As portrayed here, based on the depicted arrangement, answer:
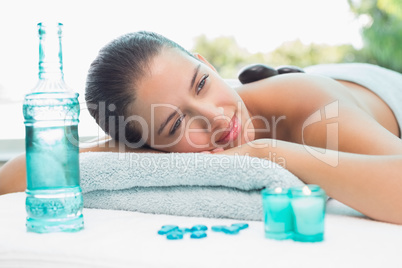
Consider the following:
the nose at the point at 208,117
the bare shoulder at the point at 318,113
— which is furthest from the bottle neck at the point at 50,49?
the bare shoulder at the point at 318,113

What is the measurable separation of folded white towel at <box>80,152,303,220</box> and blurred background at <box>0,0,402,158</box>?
984 millimetres

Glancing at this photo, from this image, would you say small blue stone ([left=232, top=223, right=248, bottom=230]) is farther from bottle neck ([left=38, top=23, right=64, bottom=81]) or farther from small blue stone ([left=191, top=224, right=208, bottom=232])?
bottle neck ([left=38, top=23, right=64, bottom=81])

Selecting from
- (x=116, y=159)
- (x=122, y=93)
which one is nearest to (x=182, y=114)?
(x=122, y=93)

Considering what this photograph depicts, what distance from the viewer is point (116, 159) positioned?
3.21 ft

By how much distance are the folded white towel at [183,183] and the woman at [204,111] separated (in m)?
0.11

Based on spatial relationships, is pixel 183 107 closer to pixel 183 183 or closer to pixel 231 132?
pixel 231 132

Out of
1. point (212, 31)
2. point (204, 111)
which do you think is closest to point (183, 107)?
point (204, 111)

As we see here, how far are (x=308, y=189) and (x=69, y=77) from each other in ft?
5.89

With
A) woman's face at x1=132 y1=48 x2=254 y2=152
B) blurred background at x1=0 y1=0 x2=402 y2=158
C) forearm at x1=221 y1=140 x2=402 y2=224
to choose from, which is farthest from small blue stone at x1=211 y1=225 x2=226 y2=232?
blurred background at x1=0 y1=0 x2=402 y2=158

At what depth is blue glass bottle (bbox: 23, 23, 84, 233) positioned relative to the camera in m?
0.74

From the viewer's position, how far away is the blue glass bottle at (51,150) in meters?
0.74

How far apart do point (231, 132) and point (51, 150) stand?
595 millimetres

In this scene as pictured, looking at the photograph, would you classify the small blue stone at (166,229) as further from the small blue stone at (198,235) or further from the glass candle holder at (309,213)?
the glass candle holder at (309,213)

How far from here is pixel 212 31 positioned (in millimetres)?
2895
